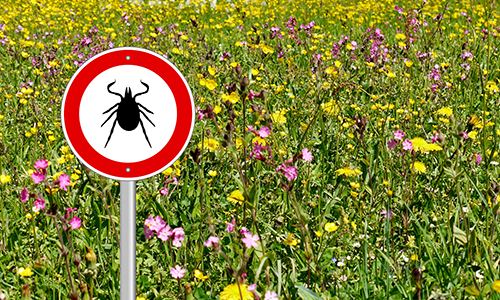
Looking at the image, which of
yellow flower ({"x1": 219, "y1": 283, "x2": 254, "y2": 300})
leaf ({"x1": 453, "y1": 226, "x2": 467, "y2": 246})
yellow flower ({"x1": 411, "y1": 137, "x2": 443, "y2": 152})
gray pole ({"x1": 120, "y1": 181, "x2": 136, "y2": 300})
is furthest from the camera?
yellow flower ({"x1": 411, "y1": 137, "x2": 443, "y2": 152})

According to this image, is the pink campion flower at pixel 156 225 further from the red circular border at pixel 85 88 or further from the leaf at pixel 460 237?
the leaf at pixel 460 237

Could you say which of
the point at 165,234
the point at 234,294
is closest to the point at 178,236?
the point at 165,234

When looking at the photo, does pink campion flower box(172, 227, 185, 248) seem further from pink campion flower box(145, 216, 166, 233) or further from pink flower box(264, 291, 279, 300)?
pink flower box(264, 291, 279, 300)

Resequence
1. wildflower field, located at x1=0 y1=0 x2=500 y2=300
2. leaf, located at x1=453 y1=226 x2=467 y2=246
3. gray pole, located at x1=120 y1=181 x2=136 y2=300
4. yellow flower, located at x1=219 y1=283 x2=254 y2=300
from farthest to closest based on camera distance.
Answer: leaf, located at x1=453 y1=226 x2=467 y2=246, wildflower field, located at x1=0 y1=0 x2=500 y2=300, yellow flower, located at x1=219 y1=283 x2=254 y2=300, gray pole, located at x1=120 y1=181 x2=136 y2=300

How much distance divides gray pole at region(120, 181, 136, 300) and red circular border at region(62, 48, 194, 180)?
9cm

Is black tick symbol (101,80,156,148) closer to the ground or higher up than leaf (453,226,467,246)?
higher up

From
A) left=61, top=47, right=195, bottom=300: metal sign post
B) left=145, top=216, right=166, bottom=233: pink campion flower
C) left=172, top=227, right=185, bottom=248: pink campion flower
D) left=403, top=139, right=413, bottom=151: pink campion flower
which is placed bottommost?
left=172, top=227, right=185, bottom=248: pink campion flower

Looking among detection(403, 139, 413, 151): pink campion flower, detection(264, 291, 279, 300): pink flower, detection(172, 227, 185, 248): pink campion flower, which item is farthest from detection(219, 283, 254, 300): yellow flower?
detection(403, 139, 413, 151): pink campion flower

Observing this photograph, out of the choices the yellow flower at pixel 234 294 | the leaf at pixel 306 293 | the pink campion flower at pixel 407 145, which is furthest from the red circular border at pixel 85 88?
the pink campion flower at pixel 407 145

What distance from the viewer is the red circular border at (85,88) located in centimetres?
135

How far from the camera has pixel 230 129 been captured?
63.8 inches

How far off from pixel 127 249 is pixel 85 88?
47 centimetres

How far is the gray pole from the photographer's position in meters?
1.35

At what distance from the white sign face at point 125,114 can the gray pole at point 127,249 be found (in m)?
0.13
